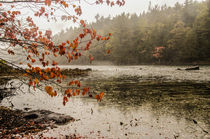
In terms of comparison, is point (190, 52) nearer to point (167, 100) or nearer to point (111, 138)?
point (167, 100)

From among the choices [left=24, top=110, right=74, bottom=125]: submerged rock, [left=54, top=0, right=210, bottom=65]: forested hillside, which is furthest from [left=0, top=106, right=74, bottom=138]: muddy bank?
[left=54, top=0, right=210, bottom=65]: forested hillside

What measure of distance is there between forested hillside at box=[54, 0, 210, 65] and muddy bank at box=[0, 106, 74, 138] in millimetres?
37370

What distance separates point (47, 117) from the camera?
21.2 feet

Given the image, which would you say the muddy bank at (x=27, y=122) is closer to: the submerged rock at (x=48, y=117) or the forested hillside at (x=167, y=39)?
the submerged rock at (x=48, y=117)

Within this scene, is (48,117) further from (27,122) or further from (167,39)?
(167,39)

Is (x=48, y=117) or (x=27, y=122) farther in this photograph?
(x=48, y=117)

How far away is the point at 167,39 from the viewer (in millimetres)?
59812

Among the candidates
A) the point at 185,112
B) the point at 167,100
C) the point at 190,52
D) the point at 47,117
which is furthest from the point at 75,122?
the point at 190,52

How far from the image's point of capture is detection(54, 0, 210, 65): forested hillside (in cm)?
5244

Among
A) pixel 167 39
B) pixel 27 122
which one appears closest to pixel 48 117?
pixel 27 122

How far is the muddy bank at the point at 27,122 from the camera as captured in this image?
5.20 metres

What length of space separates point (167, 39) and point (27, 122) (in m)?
61.3

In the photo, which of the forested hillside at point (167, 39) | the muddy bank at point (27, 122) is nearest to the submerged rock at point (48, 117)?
the muddy bank at point (27, 122)

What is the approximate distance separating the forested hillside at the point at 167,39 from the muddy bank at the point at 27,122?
123 ft
